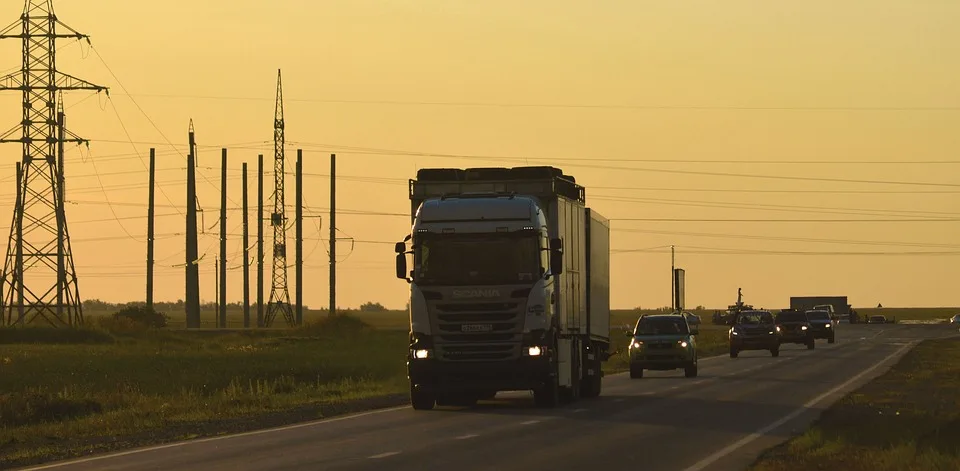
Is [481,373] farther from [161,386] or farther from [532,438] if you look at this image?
[161,386]

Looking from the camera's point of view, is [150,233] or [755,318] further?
[150,233]

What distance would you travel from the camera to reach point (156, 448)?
76.9ft

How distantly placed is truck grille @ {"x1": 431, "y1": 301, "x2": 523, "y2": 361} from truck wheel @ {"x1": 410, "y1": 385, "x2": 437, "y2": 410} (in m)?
1.37

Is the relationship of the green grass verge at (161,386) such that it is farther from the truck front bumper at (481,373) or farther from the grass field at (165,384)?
the truck front bumper at (481,373)

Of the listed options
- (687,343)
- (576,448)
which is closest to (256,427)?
(576,448)

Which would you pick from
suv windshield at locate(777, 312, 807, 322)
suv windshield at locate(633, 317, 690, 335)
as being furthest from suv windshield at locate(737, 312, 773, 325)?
suv windshield at locate(633, 317, 690, 335)

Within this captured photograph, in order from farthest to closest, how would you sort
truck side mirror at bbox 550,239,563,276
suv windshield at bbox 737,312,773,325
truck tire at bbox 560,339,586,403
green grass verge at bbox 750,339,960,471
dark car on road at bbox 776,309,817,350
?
dark car on road at bbox 776,309,817,350 < suv windshield at bbox 737,312,773,325 < truck tire at bbox 560,339,586,403 < truck side mirror at bbox 550,239,563,276 < green grass verge at bbox 750,339,960,471

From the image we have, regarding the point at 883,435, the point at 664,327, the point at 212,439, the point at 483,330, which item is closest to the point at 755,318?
the point at 664,327

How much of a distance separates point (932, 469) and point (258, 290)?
90711 mm

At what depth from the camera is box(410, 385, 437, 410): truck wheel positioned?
1264 inches

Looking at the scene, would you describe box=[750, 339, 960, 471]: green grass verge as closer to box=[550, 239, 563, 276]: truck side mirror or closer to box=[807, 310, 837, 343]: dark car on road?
box=[550, 239, 563, 276]: truck side mirror

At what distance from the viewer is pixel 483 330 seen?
102 ft

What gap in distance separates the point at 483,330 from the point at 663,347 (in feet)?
60.8

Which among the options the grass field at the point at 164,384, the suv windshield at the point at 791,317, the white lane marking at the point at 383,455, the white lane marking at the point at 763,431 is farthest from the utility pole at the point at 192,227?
the white lane marking at the point at 383,455
